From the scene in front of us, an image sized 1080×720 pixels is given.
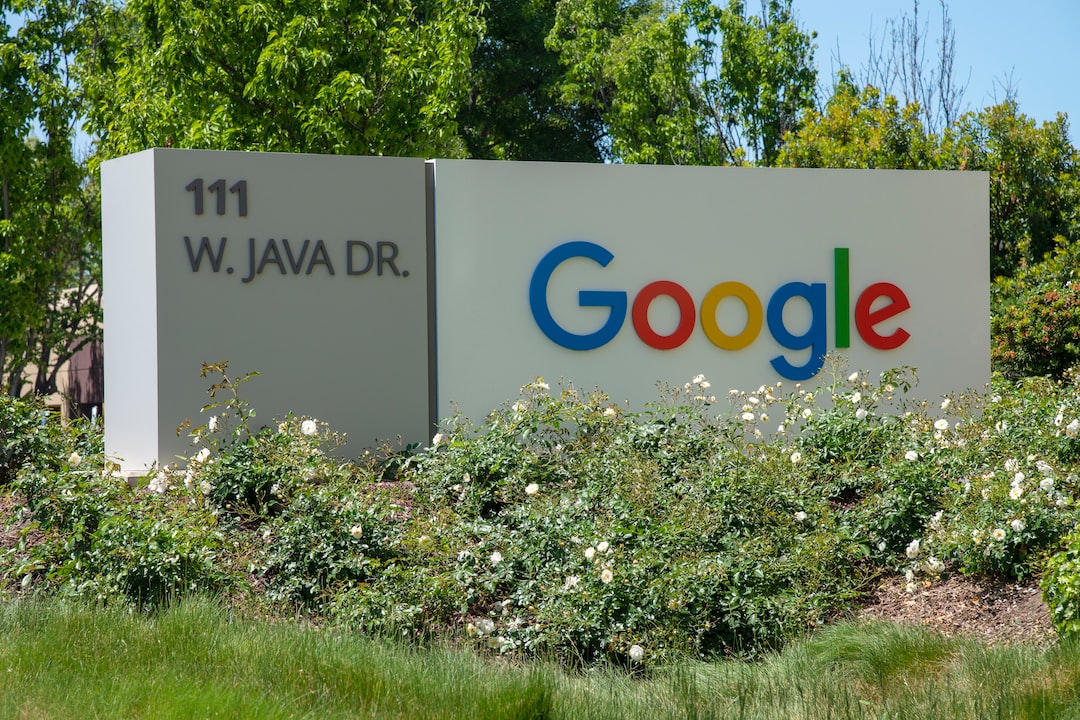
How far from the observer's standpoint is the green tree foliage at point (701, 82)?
22.0 m

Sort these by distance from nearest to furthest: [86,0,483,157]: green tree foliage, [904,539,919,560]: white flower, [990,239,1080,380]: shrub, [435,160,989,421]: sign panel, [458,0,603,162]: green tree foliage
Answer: [904,539,919,560]: white flower < [435,160,989,421]: sign panel < [990,239,1080,380]: shrub < [86,0,483,157]: green tree foliage < [458,0,603,162]: green tree foliage

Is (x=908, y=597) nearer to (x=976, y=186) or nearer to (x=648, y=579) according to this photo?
(x=648, y=579)

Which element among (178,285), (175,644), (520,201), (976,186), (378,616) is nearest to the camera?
(175,644)

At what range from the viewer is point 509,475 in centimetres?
796

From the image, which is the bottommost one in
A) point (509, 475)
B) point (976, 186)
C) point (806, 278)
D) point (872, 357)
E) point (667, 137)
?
point (509, 475)

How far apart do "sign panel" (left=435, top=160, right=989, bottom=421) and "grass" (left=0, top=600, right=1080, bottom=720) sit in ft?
13.6

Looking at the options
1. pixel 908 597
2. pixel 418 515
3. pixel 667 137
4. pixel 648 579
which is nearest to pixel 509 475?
pixel 418 515

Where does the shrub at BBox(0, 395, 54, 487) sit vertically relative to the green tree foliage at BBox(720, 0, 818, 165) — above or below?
below

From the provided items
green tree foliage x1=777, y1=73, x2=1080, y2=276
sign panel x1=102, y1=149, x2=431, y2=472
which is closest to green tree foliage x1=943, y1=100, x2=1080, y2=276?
green tree foliage x1=777, y1=73, x2=1080, y2=276

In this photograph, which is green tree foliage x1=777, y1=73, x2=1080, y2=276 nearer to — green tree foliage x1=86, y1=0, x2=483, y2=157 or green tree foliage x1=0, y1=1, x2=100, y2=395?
green tree foliage x1=86, y1=0, x2=483, y2=157

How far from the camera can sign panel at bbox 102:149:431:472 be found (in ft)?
29.2

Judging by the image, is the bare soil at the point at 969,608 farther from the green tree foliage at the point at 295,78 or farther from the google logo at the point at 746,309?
the green tree foliage at the point at 295,78

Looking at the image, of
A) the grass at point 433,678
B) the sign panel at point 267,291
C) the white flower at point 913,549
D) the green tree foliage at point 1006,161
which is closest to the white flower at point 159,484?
the sign panel at point 267,291

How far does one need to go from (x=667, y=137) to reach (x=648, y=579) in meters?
17.5
